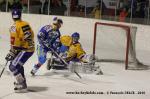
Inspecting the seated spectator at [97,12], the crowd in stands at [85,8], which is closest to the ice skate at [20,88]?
the crowd in stands at [85,8]

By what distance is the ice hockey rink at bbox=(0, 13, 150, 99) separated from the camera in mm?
8211

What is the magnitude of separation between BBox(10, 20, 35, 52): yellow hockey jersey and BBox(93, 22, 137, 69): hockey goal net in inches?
139

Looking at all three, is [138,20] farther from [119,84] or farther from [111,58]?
[119,84]

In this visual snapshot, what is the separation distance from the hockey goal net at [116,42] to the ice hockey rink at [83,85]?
0.58 meters

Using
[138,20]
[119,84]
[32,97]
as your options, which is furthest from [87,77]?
[138,20]

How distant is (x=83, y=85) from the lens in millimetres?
9094

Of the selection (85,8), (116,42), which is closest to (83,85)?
(116,42)

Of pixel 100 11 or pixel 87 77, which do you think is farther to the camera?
pixel 100 11

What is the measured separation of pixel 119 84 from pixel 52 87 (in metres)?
1.28

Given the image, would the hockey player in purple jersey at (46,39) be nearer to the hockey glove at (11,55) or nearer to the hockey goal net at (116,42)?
the hockey glove at (11,55)

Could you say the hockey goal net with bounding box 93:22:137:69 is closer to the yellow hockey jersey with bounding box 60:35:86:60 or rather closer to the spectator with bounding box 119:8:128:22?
the yellow hockey jersey with bounding box 60:35:86:60

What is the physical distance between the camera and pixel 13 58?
26.6ft

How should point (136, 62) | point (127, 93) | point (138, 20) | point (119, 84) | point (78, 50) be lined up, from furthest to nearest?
point (138, 20), point (136, 62), point (78, 50), point (119, 84), point (127, 93)

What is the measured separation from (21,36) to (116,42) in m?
4.33
